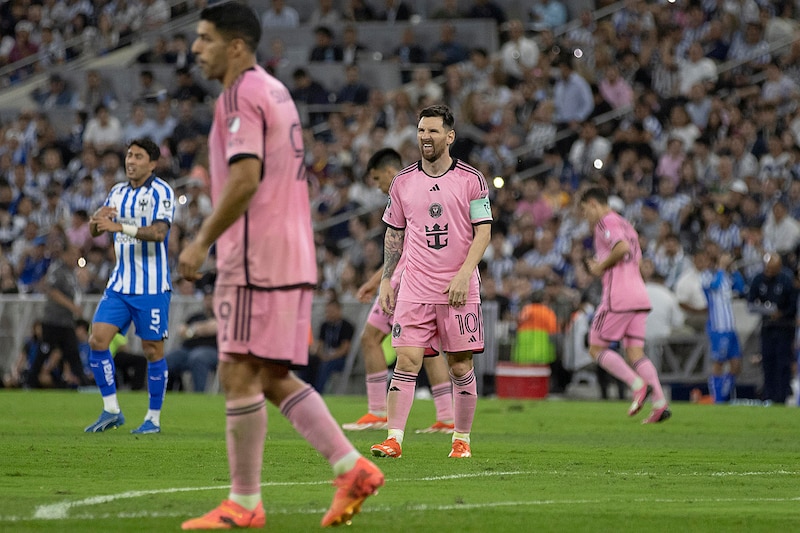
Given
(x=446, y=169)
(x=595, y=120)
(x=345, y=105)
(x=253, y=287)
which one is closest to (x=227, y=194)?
(x=253, y=287)

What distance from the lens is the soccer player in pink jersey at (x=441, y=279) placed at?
10.1m

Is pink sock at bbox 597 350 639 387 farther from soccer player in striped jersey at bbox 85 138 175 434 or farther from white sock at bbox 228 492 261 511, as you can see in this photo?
white sock at bbox 228 492 261 511

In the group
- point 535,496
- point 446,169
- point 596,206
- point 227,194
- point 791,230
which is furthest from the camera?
point 791,230

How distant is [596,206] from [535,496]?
837 centimetres

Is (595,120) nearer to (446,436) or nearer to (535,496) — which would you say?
(446,436)

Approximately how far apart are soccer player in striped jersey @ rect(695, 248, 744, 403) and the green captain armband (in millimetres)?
11629

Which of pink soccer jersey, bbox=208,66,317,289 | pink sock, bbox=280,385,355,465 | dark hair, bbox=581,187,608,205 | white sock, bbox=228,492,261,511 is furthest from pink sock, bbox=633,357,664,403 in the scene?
white sock, bbox=228,492,261,511

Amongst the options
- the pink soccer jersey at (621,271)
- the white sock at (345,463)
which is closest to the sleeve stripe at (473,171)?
the white sock at (345,463)

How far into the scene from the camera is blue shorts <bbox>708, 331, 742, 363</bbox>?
20953 millimetres

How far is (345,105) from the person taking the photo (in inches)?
1102

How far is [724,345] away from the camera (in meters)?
21.0

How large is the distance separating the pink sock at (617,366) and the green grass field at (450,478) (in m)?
0.96

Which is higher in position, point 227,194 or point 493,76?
point 493,76

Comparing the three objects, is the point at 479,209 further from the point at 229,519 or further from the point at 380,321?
the point at 229,519
